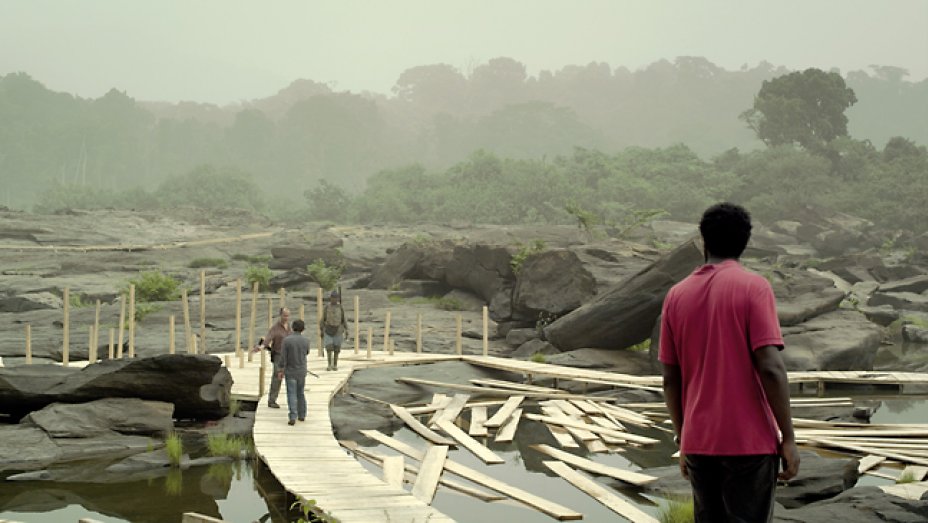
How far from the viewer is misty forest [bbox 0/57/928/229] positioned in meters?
67.9

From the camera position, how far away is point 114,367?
15289 millimetres

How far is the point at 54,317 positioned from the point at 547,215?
146 ft

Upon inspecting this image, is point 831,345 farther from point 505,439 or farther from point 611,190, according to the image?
point 611,190

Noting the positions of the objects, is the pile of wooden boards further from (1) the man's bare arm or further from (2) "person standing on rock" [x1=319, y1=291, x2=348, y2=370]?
(1) the man's bare arm

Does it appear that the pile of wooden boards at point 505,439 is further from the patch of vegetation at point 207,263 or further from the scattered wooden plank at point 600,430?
the patch of vegetation at point 207,263

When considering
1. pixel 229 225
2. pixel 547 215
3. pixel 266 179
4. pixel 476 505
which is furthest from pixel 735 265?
pixel 266 179

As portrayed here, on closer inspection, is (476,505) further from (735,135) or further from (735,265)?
(735,135)

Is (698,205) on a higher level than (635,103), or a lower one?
lower

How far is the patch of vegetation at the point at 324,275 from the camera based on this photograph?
36.0 metres

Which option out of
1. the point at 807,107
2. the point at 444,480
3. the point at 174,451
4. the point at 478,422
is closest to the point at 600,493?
the point at 444,480

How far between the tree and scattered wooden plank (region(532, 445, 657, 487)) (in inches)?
2462

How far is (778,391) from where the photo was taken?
185 inches

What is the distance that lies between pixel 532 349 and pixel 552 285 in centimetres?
203

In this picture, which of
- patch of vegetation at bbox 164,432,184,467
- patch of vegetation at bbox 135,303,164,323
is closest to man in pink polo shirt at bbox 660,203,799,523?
patch of vegetation at bbox 164,432,184,467
